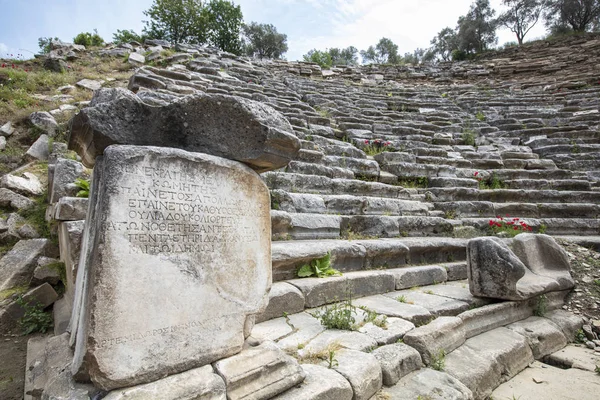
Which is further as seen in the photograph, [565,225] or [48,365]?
[565,225]

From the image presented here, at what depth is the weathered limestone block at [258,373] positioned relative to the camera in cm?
164

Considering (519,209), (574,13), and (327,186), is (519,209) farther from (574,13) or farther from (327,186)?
(574,13)

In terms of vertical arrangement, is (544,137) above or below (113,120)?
above

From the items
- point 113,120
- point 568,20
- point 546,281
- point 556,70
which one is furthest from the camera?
point 568,20

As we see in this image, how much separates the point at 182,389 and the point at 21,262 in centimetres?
257

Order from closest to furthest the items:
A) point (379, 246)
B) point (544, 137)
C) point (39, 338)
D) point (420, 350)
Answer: point (420, 350) → point (39, 338) → point (379, 246) → point (544, 137)

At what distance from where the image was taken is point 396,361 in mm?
2117

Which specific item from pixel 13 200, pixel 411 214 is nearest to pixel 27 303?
pixel 13 200

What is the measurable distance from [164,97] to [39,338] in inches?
139

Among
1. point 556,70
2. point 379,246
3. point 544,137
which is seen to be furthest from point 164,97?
point 556,70

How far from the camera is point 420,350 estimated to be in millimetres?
2332

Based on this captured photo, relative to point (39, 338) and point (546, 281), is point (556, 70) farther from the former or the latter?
point (39, 338)

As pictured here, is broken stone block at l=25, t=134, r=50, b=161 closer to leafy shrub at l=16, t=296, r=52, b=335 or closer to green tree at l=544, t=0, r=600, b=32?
leafy shrub at l=16, t=296, r=52, b=335

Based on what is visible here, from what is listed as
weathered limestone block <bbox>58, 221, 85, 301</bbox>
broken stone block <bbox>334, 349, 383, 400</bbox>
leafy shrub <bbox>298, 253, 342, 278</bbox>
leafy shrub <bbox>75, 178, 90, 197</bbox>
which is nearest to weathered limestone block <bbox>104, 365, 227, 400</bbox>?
broken stone block <bbox>334, 349, 383, 400</bbox>
